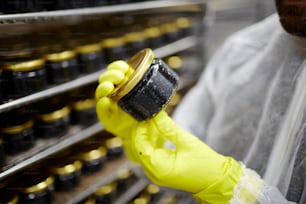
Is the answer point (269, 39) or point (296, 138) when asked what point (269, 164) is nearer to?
point (296, 138)

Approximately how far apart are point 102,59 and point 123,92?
55 cm

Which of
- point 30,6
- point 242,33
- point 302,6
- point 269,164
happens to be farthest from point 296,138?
point 30,6

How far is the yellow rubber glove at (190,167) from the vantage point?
717 mm

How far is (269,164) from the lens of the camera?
0.80 metres

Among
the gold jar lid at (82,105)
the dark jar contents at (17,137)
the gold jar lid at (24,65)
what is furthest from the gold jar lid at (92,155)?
the gold jar lid at (24,65)

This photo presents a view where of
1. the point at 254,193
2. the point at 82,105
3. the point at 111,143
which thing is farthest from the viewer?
the point at 111,143

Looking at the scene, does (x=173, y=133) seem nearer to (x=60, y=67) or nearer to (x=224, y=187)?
(x=224, y=187)

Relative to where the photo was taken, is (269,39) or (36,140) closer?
(269,39)

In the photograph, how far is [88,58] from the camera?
1.17 metres

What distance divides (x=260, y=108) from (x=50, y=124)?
1.81 ft

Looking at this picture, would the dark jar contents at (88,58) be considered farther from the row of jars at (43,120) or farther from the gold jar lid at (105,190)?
the gold jar lid at (105,190)

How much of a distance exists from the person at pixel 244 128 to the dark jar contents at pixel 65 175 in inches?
12.1

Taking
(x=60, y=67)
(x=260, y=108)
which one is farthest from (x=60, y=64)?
(x=260, y=108)

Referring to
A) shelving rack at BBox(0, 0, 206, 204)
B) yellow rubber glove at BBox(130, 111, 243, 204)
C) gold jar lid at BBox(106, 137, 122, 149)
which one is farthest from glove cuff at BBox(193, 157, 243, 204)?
gold jar lid at BBox(106, 137, 122, 149)
